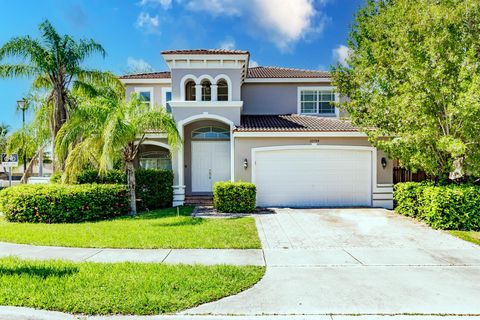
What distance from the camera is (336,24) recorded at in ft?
59.4

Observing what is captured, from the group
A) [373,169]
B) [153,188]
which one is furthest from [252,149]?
[373,169]

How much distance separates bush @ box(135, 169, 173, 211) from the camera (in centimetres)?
→ 1462

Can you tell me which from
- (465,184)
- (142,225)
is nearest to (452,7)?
(465,184)

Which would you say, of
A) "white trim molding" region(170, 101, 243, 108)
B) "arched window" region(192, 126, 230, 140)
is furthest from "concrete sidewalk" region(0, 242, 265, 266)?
"arched window" region(192, 126, 230, 140)

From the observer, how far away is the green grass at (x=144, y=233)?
8.45 metres

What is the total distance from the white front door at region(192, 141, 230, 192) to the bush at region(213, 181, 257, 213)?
10.8 feet

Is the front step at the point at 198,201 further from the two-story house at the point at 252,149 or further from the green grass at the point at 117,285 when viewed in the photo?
the green grass at the point at 117,285

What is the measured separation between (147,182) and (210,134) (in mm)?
4142

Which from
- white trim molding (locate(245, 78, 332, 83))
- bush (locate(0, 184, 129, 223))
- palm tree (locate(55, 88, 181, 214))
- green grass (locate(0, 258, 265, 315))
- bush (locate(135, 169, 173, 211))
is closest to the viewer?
green grass (locate(0, 258, 265, 315))

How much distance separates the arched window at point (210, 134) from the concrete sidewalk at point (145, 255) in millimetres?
9603

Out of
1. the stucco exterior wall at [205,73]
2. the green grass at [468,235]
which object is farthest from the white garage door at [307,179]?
the green grass at [468,235]

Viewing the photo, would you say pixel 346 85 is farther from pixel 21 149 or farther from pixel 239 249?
pixel 21 149

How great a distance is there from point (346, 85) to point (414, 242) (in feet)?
31.2

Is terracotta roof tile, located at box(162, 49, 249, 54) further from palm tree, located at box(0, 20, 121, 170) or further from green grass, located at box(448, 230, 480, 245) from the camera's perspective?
green grass, located at box(448, 230, 480, 245)
